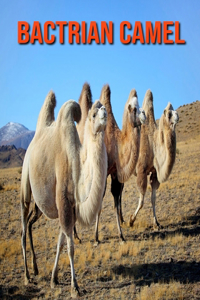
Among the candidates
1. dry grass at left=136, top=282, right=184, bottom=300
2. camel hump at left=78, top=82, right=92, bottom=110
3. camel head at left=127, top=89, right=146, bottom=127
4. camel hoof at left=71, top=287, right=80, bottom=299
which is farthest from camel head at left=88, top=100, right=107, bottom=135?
camel hump at left=78, top=82, right=92, bottom=110

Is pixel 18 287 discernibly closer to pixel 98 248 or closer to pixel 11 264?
pixel 11 264

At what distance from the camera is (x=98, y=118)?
4477 mm

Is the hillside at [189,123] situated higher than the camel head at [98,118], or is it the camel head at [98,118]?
the hillside at [189,123]

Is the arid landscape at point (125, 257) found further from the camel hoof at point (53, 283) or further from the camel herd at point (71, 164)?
the camel herd at point (71, 164)

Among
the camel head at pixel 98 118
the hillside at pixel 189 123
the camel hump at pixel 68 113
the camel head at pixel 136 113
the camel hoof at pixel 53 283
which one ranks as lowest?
the camel hoof at pixel 53 283

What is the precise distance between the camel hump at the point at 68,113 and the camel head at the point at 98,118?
0.69 m

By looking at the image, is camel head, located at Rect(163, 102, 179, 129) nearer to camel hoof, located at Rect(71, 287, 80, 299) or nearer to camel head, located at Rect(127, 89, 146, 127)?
camel head, located at Rect(127, 89, 146, 127)

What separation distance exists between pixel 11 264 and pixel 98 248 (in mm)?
2001

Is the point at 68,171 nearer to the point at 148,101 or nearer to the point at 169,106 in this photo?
the point at 169,106

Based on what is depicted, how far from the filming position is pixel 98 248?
7020mm

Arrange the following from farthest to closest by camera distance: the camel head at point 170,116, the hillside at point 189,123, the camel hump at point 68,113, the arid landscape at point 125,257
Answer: the hillside at point 189,123 < the camel head at point 170,116 < the camel hump at point 68,113 < the arid landscape at point 125,257

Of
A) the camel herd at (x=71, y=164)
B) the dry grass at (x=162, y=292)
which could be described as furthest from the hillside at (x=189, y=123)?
the dry grass at (x=162, y=292)

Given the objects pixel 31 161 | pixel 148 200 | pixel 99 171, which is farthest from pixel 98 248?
pixel 148 200

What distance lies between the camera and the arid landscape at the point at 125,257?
487cm
